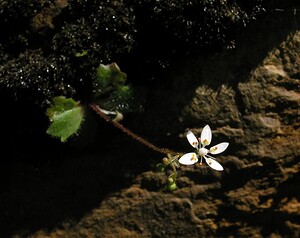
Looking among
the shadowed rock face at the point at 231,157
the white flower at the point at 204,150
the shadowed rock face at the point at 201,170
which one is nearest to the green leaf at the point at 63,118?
the shadowed rock face at the point at 201,170

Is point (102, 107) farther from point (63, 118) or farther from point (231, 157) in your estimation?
point (231, 157)

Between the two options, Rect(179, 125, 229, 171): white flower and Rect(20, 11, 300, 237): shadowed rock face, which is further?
Rect(20, 11, 300, 237): shadowed rock face

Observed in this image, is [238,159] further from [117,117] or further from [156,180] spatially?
[117,117]

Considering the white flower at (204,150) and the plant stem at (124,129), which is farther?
the plant stem at (124,129)

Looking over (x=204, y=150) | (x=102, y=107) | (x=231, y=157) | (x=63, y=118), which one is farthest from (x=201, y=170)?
(x=63, y=118)

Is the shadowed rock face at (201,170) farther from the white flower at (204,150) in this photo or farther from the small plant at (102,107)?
the white flower at (204,150)

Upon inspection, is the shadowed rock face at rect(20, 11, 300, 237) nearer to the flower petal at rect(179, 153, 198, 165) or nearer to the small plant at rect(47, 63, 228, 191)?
the small plant at rect(47, 63, 228, 191)

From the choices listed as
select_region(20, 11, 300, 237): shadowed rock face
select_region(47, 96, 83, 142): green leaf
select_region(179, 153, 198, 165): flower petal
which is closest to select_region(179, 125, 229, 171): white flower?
select_region(179, 153, 198, 165): flower petal
